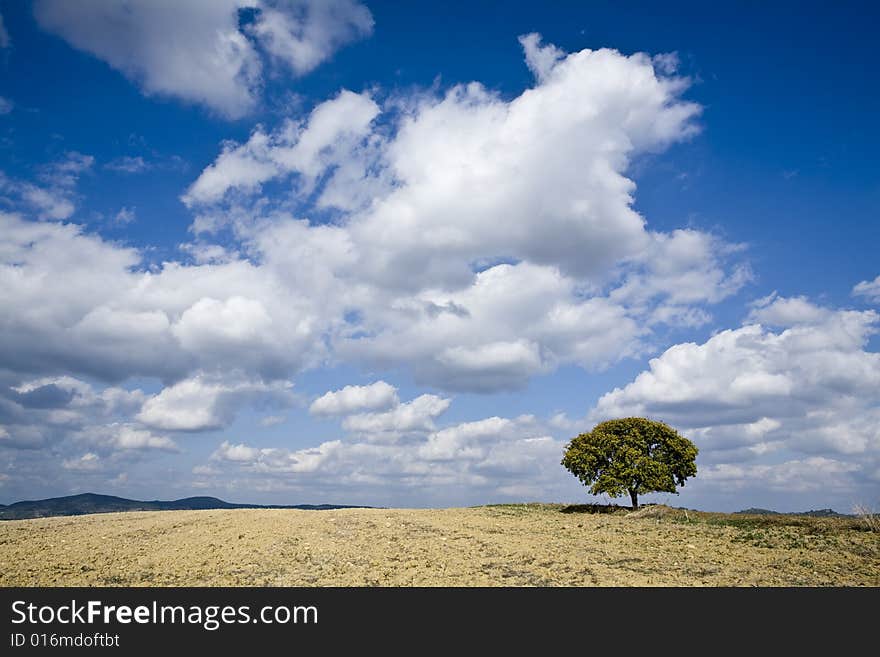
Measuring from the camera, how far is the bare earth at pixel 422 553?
655 inches

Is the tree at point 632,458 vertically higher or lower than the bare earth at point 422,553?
higher

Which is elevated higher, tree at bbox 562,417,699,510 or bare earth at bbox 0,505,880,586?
tree at bbox 562,417,699,510

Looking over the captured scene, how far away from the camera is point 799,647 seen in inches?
443

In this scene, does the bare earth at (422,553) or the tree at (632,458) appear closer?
the bare earth at (422,553)

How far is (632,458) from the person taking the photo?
43156mm

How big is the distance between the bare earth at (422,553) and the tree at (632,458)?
11229 millimetres

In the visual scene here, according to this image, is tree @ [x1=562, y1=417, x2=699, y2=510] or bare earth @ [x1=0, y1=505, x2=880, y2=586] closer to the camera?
bare earth @ [x1=0, y1=505, x2=880, y2=586]

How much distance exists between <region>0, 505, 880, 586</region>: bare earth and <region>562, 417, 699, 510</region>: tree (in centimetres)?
1123

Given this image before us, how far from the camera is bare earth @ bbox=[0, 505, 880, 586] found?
16.6m

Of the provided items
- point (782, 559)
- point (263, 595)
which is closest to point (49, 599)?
point (263, 595)

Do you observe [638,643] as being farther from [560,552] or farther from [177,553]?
[177,553]

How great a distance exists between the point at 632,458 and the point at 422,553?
89.5 feet

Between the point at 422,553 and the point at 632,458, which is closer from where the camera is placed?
the point at 422,553

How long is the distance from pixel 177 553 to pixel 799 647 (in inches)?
745
